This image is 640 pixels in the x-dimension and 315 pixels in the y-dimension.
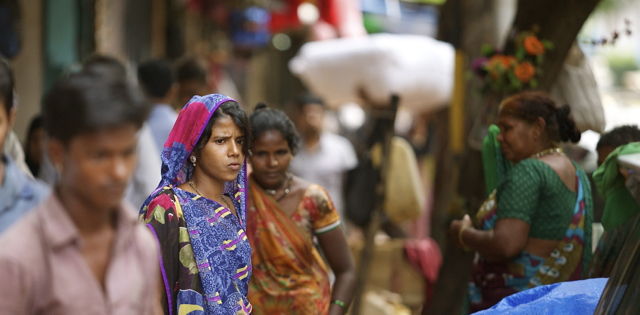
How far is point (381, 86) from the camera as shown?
574 cm

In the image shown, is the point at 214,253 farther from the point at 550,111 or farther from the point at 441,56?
the point at 441,56

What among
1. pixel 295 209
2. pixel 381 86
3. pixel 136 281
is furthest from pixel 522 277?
pixel 381 86

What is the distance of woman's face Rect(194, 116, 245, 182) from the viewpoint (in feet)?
7.72

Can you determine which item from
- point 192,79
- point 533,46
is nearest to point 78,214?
point 533,46

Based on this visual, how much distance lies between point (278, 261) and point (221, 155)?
71cm

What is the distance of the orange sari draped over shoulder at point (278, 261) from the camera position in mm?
2848

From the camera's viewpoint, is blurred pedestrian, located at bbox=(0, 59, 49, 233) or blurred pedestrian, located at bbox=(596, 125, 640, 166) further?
blurred pedestrian, located at bbox=(596, 125, 640, 166)

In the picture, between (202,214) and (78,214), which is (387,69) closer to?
(202,214)

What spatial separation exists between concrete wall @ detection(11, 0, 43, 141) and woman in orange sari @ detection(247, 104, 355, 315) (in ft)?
11.5

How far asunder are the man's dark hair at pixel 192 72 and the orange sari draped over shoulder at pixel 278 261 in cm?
207

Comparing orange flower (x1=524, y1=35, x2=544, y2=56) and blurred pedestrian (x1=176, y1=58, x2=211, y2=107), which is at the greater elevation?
orange flower (x1=524, y1=35, x2=544, y2=56)

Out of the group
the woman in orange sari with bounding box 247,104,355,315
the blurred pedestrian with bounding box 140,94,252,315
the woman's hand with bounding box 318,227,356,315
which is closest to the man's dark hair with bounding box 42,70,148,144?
the blurred pedestrian with bounding box 140,94,252,315

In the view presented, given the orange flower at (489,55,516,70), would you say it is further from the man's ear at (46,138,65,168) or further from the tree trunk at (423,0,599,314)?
the man's ear at (46,138,65,168)

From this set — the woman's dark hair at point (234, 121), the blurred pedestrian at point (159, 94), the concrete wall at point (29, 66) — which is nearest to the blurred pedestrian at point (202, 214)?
the woman's dark hair at point (234, 121)
